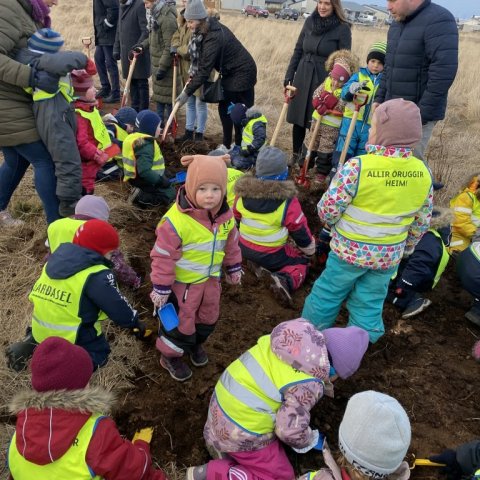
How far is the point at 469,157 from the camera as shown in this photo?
687 cm

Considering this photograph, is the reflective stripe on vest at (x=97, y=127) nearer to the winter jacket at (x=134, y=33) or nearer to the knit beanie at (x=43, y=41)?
the knit beanie at (x=43, y=41)

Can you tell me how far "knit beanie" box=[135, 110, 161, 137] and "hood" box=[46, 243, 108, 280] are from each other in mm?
2712

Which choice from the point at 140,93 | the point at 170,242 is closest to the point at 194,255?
the point at 170,242

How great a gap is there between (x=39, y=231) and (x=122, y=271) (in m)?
1.14

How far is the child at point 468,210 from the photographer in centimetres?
417

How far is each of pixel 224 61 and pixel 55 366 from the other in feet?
15.9

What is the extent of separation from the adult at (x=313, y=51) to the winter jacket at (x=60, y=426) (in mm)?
4701

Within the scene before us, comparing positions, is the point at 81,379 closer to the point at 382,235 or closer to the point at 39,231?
the point at 382,235

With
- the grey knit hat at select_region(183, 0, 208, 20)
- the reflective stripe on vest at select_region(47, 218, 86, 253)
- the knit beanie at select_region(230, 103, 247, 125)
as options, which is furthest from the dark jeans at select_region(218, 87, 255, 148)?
the reflective stripe on vest at select_region(47, 218, 86, 253)

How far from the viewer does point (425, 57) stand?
12.7 ft

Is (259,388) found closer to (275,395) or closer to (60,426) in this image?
(275,395)

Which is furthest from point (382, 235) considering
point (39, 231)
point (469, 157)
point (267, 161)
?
point (469, 157)

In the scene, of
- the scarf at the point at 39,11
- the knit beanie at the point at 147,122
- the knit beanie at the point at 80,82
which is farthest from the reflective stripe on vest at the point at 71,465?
the knit beanie at the point at 147,122

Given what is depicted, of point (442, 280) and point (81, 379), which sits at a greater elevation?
point (81, 379)
